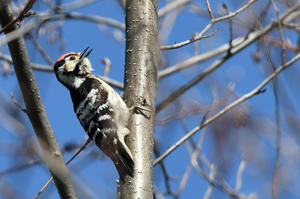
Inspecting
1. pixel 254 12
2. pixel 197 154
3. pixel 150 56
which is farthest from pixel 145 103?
pixel 254 12

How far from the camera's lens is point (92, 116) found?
16.1 ft

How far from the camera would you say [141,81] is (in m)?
3.56

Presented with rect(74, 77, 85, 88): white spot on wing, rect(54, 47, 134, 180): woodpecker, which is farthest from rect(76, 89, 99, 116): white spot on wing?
rect(74, 77, 85, 88): white spot on wing

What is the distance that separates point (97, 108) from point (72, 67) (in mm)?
1153

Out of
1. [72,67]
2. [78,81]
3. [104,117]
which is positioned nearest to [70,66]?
[72,67]

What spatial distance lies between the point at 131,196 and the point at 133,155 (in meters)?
0.40

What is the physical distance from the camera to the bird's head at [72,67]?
576 cm

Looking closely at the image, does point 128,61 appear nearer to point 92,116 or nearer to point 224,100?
point 224,100

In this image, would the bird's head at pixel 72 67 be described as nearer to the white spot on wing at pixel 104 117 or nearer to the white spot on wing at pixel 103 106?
the white spot on wing at pixel 103 106

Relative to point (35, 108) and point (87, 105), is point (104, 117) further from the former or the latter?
point (35, 108)

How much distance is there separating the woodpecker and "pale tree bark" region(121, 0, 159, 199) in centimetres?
10

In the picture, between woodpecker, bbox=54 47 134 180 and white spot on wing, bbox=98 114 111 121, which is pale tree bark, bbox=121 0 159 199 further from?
white spot on wing, bbox=98 114 111 121

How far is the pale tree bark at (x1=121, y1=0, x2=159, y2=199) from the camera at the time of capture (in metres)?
3.10

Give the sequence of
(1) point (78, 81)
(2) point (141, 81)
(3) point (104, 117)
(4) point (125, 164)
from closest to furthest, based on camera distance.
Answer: (4) point (125, 164) < (2) point (141, 81) < (3) point (104, 117) < (1) point (78, 81)
